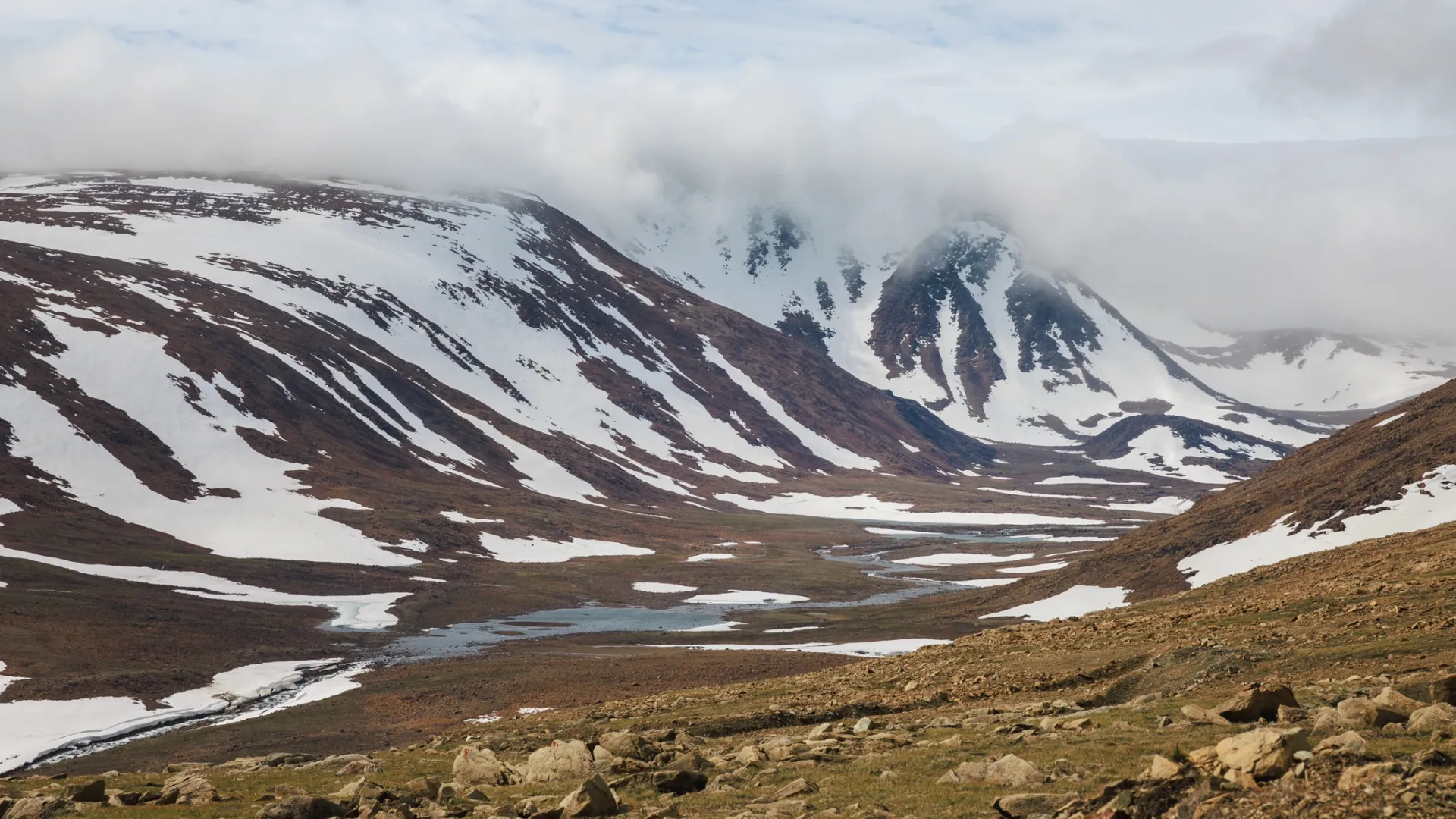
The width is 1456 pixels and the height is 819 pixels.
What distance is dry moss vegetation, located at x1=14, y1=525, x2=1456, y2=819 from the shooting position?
1595 cm

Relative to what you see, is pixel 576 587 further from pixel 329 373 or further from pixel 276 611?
pixel 329 373

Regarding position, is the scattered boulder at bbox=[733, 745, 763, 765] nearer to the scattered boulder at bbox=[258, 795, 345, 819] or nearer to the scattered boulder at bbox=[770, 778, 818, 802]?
the scattered boulder at bbox=[770, 778, 818, 802]

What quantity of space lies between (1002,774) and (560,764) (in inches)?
401

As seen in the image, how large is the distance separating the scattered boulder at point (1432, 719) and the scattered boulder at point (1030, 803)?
6.45 m

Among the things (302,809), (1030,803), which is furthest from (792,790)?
(302,809)

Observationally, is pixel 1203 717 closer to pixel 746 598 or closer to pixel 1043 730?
pixel 1043 730

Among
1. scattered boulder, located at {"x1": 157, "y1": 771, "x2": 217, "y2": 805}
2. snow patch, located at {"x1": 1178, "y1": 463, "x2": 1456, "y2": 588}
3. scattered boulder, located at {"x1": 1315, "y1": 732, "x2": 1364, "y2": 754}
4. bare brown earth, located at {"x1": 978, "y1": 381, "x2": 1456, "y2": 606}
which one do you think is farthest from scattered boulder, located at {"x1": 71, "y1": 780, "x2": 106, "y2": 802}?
bare brown earth, located at {"x1": 978, "y1": 381, "x2": 1456, "y2": 606}

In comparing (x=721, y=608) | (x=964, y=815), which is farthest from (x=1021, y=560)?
(x=964, y=815)

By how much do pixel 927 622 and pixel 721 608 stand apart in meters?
25.8

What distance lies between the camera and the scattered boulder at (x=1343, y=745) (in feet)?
51.7

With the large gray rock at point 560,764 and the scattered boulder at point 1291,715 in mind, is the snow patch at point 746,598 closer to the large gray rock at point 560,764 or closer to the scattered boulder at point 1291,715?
the large gray rock at point 560,764

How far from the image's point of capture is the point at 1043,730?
25.6 meters

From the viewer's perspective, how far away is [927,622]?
92.2 m

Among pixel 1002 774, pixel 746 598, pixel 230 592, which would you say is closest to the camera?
pixel 1002 774
